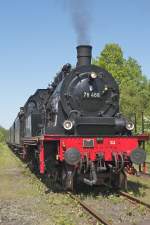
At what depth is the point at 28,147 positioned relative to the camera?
15758mm

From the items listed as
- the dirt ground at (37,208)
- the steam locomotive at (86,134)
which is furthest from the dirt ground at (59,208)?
the steam locomotive at (86,134)

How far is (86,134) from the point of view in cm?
1130

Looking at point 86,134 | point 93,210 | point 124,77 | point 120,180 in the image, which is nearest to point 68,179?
point 86,134

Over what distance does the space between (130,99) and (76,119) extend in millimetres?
28125

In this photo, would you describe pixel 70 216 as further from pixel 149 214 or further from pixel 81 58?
pixel 81 58

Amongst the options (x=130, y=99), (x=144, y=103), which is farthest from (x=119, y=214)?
(x=144, y=103)

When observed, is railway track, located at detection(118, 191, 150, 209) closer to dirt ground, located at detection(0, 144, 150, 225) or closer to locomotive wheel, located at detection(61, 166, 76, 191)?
dirt ground, located at detection(0, 144, 150, 225)

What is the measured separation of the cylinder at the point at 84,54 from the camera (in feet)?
38.9

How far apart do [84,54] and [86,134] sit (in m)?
A: 2.30

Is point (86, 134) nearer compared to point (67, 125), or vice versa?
point (67, 125)

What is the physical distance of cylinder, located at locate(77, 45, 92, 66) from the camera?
11862 millimetres

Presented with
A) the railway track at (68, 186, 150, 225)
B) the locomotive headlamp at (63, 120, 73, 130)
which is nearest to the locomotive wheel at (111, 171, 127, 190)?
the railway track at (68, 186, 150, 225)

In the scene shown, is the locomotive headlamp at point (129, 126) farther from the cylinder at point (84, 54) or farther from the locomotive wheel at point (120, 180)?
the cylinder at point (84, 54)

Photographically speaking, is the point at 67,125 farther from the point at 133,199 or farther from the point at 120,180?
the point at 133,199
